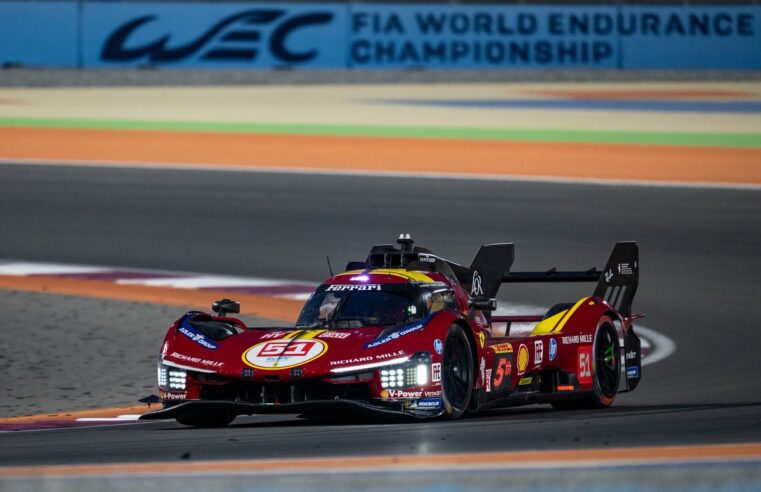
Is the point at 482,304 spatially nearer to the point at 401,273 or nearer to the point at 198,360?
the point at 401,273

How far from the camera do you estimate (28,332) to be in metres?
15.4

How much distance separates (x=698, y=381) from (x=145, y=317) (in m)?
5.93

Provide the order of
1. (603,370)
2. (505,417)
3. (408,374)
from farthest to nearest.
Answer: (603,370)
(505,417)
(408,374)

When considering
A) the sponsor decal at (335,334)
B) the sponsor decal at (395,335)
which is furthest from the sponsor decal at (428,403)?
the sponsor decal at (335,334)

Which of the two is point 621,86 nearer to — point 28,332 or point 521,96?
point 521,96

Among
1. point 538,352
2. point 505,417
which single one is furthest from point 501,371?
point 538,352

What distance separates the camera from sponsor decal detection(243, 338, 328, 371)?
9.79 meters

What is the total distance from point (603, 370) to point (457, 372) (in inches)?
76.3

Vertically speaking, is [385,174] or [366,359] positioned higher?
[385,174]

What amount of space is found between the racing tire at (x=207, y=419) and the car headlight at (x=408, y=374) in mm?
1035

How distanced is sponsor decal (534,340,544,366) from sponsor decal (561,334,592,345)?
19 cm

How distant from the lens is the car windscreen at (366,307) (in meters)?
10.4

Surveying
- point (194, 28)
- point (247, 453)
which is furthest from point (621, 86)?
point (247, 453)

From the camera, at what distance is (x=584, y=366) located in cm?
1134
